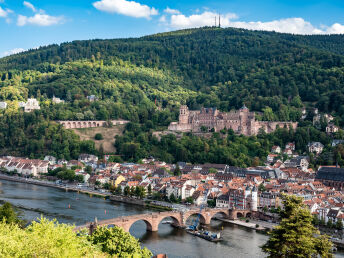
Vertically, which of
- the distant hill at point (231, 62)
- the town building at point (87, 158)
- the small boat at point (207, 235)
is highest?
the distant hill at point (231, 62)

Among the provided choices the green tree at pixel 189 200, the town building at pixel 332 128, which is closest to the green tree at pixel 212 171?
the green tree at pixel 189 200

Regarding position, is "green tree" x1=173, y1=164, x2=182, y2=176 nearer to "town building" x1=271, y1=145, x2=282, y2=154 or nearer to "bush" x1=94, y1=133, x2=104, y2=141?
"town building" x1=271, y1=145, x2=282, y2=154

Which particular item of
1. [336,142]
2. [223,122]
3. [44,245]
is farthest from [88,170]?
[44,245]

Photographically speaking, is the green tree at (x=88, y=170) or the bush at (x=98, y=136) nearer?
the green tree at (x=88, y=170)

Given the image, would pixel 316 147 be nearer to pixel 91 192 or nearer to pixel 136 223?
pixel 91 192

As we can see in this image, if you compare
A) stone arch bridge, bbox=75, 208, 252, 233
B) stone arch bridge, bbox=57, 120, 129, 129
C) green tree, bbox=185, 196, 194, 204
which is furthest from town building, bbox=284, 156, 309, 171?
stone arch bridge, bbox=57, 120, 129, 129

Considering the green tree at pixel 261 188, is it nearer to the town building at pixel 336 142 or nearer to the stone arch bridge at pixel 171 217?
the stone arch bridge at pixel 171 217
